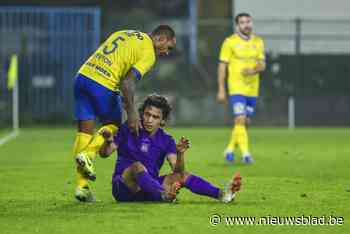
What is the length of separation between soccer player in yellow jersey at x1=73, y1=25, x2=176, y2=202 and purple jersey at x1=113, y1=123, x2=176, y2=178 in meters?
0.16

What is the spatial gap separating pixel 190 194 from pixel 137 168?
1.50m

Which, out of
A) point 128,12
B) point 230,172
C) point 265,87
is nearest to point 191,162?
point 230,172

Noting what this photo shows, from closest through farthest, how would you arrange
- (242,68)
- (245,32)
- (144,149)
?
(144,149), (245,32), (242,68)

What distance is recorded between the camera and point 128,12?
117ft

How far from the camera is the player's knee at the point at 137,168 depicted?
1110cm

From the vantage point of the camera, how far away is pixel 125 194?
451 inches

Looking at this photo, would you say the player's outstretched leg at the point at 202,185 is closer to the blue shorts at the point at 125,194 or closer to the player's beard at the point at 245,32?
the blue shorts at the point at 125,194

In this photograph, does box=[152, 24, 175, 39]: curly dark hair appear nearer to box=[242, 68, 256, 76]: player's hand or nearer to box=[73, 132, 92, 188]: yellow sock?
box=[73, 132, 92, 188]: yellow sock

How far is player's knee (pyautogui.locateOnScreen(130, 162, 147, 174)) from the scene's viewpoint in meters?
11.1

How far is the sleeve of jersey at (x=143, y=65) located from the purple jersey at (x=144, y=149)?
0.52 m

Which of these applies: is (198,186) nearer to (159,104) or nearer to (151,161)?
(151,161)

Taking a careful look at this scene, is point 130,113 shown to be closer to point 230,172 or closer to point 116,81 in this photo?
point 116,81

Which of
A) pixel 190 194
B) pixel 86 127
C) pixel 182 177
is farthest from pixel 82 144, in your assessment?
pixel 190 194

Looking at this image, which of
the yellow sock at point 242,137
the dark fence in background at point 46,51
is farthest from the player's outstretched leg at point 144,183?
the dark fence in background at point 46,51
